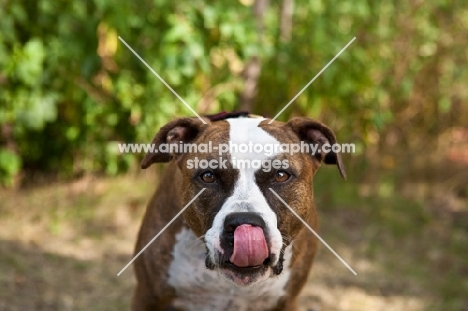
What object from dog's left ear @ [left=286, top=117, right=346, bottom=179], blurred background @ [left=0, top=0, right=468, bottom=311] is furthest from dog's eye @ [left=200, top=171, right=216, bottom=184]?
blurred background @ [left=0, top=0, right=468, bottom=311]

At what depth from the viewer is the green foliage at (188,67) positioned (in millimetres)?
4633

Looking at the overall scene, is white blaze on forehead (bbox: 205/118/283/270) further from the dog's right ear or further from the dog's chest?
the dog's chest

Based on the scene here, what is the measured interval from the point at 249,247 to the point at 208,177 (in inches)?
15.8

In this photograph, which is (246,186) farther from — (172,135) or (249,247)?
(172,135)

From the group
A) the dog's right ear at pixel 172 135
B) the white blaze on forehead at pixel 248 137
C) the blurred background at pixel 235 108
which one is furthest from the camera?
the blurred background at pixel 235 108

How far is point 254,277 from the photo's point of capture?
8.17 feet

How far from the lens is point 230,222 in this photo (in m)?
2.41

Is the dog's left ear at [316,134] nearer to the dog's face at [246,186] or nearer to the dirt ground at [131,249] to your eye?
the dog's face at [246,186]

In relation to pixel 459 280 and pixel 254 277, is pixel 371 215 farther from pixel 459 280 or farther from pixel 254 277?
pixel 254 277

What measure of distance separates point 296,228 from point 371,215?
325 centimetres

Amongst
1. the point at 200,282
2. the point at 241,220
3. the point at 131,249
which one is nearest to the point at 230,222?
the point at 241,220

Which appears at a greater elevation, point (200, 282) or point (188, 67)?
point (188, 67)

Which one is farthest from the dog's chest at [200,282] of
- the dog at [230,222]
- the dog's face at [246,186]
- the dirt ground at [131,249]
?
the dirt ground at [131,249]

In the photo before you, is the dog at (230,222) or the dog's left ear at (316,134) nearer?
the dog at (230,222)
